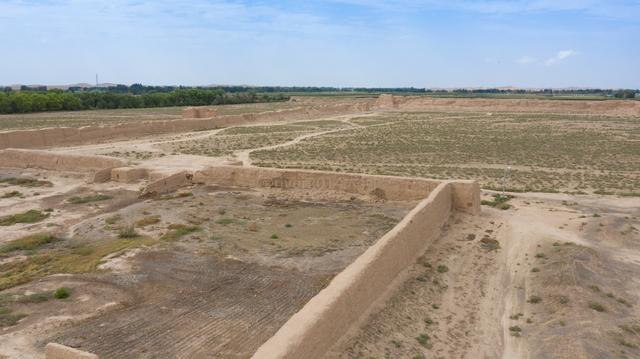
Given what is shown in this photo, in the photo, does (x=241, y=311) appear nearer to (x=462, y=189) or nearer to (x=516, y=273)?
(x=516, y=273)

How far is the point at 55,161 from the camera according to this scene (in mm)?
27328

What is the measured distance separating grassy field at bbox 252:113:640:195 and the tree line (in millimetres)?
42934

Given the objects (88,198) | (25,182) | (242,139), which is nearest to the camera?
(88,198)

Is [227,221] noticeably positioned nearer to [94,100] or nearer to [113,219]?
[113,219]

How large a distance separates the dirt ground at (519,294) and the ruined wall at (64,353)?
372cm

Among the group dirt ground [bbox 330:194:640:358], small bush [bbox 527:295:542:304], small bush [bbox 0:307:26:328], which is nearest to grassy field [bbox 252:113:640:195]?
dirt ground [bbox 330:194:640:358]

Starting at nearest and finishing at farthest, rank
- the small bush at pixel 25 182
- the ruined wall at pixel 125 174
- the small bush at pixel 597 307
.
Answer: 1. the small bush at pixel 597 307
2. the small bush at pixel 25 182
3. the ruined wall at pixel 125 174

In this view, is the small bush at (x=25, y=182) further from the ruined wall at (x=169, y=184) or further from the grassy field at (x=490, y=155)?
the grassy field at (x=490, y=155)

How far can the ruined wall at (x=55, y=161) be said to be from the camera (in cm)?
2656

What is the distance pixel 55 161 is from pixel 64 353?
71.6 ft

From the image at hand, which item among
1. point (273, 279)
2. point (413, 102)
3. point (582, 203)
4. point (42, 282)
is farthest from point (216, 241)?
point (413, 102)

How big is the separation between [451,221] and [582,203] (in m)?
6.12

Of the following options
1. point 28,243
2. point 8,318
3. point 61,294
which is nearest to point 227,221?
point 28,243

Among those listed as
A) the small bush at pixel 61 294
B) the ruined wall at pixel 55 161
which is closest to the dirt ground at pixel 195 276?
the small bush at pixel 61 294
